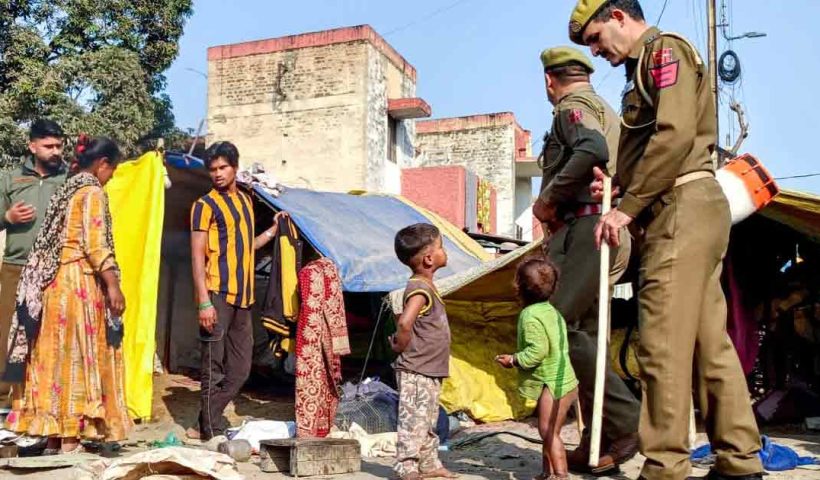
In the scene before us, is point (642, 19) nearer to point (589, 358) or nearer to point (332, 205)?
point (589, 358)

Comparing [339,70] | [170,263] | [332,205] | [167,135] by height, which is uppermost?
[339,70]

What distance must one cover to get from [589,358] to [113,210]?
4.25 m

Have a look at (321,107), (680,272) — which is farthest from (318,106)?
(680,272)

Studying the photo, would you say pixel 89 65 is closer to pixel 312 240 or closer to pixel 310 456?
pixel 312 240

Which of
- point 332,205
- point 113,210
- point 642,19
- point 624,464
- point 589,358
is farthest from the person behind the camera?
point 332,205

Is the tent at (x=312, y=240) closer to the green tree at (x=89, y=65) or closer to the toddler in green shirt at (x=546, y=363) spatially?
the toddler in green shirt at (x=546, y=363)

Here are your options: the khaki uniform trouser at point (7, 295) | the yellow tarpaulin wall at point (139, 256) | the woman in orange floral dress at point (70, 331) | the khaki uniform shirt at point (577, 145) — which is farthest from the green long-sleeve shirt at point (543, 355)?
the khaki uniform trouser at point (7, 295)

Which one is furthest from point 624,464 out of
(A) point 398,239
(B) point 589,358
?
(A) point 398,239

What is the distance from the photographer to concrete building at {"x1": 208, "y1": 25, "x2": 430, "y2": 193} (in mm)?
Answer: 19203

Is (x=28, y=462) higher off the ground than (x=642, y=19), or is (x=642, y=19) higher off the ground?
(x=642, y=19)

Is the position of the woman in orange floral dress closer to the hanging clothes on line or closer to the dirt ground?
the dirt ground

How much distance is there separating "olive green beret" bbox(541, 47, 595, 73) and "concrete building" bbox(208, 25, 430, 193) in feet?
49.3

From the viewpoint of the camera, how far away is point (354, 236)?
708 centimetres

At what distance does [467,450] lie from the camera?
4.88 m
